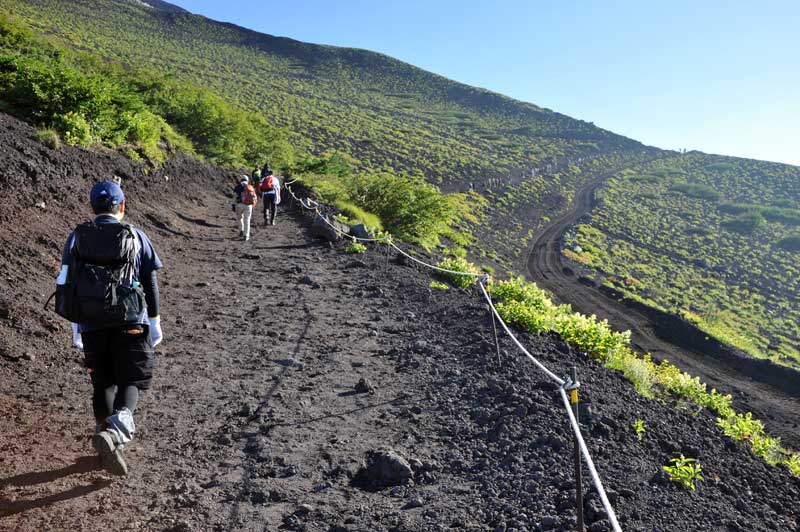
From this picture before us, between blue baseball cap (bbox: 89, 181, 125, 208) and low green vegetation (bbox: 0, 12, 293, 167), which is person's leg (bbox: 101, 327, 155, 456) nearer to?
blue baseball cap (bbox: 89, 181, 125, 208)

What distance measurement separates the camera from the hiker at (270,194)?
1420 centimetres

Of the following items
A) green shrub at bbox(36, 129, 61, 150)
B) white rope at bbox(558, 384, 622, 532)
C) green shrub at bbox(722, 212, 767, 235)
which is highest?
green shrub at bbox(722, 212, 767, 235)

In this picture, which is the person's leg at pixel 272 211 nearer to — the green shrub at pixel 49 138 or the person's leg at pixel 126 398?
the green shrub at pixel 49 138

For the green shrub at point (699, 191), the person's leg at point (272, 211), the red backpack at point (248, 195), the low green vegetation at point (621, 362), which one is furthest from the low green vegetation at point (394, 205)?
the green shrub at point (699, 191)

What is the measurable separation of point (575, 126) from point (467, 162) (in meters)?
67.8

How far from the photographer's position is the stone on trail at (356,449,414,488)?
3.81 meters

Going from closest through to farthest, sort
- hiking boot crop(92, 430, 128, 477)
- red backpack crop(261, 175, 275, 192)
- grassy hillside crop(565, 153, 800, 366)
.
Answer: hiking boot crop(92, 430, 128, 477) → red backpack crop(261, 175, 275, 192) → grassy hillside crop(565, 153, 800, 366)

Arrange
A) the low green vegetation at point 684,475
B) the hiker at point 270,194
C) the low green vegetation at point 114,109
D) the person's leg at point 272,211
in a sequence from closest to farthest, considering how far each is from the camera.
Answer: the low green vegetation at point 684,475 → the low green vegetation at point 114,109 → the hiker at point 270,194 → the person's leg at point 272,211

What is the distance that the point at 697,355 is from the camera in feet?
69.8

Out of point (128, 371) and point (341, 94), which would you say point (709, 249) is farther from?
point (341, 94)

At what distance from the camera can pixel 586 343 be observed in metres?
7.70

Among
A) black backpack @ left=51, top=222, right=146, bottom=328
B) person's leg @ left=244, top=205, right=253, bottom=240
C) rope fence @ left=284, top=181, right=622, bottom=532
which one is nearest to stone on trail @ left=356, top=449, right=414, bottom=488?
rope fence @ left=284, top=181, right=622, bottom=532

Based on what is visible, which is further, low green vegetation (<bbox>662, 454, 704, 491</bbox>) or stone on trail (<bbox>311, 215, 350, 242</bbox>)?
stone on trail (<bbox>311, 215, 350, 242</bbox>)

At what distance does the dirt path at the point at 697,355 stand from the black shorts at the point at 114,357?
15882 mm
